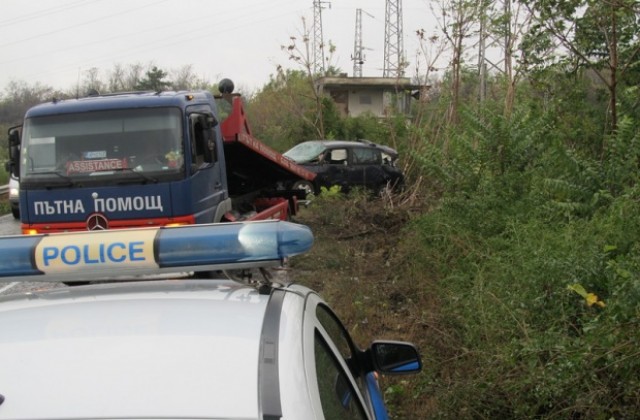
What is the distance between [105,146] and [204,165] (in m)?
1.19

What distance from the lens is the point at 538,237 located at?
5.95m

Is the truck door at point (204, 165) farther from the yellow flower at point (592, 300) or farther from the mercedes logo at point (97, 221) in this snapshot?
the yellow flower at point (592, 300)

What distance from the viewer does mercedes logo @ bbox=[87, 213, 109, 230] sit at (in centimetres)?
766

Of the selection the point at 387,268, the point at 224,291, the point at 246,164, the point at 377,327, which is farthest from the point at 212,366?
the point at 246,164

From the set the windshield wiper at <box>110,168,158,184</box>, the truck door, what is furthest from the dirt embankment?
the windshield wiper at <box>110,168,158,184</box>

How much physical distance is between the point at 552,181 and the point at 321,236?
5.00m

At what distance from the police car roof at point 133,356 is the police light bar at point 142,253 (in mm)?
148

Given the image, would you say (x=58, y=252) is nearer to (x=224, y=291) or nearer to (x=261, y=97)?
(x=224, y=291)

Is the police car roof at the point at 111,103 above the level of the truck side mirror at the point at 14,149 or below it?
above

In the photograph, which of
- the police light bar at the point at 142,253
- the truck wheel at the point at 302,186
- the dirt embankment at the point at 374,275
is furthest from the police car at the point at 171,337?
the truck wheel at the point at 302,186

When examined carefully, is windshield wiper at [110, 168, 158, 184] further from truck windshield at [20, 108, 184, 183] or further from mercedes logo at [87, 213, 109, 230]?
mercedes logo at [87, 213, 109, 230]

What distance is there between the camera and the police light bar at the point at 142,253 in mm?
2424

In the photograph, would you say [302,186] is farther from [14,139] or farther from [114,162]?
[14,139]

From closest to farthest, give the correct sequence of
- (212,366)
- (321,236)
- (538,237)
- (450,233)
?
1. (212,366)
2. (538,237)
3. (450,233)
4. (321,236)
